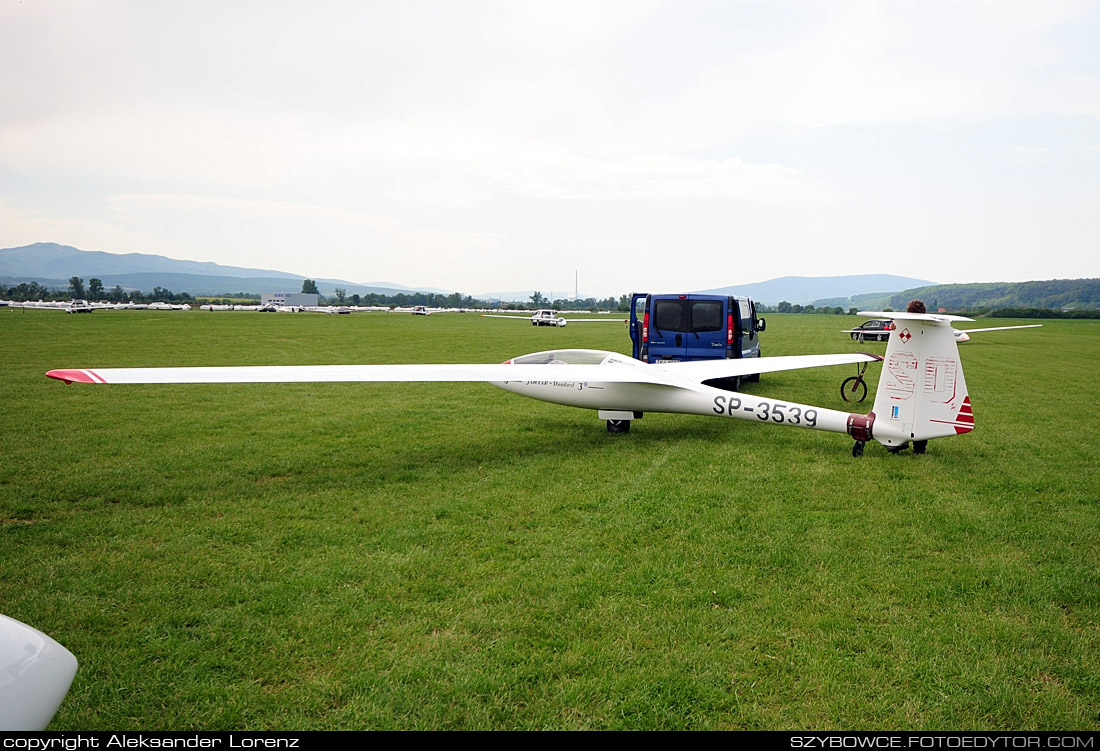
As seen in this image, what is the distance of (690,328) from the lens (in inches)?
547

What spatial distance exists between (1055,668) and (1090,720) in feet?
1.63

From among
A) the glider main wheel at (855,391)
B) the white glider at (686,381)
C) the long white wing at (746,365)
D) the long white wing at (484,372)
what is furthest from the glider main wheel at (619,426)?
the glider main wheel at (855,391)

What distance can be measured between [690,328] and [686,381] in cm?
414

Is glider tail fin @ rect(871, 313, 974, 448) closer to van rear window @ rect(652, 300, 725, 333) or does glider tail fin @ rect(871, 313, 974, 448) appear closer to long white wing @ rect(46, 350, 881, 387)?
long white wing @ rect(46, 350, 881, 387)

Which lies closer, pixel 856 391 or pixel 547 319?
pixel 856 391

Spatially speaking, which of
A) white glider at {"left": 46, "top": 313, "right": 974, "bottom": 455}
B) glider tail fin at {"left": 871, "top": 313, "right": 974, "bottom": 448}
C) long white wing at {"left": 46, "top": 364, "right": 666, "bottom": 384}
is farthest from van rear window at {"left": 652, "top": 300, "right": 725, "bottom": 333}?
glider tail fin at {"left": 871, "top": 313, "right": 974, "bottom": 448}

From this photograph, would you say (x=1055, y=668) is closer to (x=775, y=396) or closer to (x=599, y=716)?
(x=599, y=716)

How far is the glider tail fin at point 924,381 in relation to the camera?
780 centimetres

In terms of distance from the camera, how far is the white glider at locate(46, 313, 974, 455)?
7.80 m

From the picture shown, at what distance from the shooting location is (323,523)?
650 centimetres

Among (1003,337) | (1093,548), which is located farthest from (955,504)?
(1003,337)

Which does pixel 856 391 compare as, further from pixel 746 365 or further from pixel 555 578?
pixel 555 578

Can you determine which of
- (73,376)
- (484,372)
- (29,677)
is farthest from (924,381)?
(73,376)

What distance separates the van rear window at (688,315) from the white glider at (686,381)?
186 centimetres
